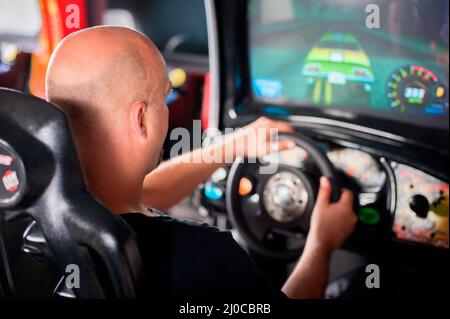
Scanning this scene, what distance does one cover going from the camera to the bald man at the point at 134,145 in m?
0.98

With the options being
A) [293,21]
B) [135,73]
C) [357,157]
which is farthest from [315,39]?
[135,73]

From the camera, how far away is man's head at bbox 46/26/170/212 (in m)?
0.98

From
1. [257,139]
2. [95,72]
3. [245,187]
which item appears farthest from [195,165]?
[95,72]

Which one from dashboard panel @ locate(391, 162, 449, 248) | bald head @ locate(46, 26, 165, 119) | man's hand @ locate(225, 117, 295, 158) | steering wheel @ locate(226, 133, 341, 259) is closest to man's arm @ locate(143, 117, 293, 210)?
man's hand @ locate(225, 117, 295, 158)

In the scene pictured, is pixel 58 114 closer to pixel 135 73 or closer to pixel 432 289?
pixel 135 73

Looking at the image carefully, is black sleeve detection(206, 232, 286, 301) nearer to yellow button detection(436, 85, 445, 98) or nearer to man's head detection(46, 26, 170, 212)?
man's head detection(46, 26, 170, 212)

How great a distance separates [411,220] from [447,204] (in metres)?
0.10

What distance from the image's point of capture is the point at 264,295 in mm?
1080

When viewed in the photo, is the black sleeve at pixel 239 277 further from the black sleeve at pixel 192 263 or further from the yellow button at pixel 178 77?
the yellow button at pixel 178 77

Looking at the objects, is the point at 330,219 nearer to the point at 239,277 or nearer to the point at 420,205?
A: the point at 420,205

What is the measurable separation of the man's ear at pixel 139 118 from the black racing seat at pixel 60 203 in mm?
142

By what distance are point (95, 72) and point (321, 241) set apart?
2.60 feet

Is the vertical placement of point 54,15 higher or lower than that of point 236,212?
higher

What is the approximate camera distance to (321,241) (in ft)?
5.12
